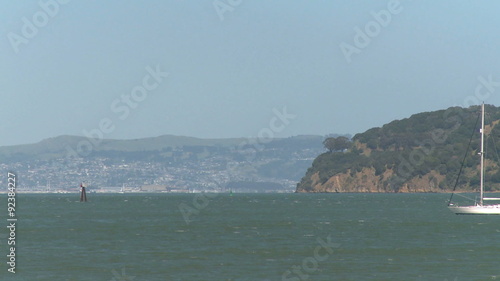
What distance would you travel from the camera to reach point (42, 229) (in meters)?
110

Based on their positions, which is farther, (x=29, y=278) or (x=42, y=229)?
(x=42, y=229)

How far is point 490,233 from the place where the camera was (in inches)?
3804

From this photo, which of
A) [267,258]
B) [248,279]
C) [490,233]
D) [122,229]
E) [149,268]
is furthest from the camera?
[122,229]

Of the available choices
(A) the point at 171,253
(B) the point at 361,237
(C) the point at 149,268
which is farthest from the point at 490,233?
(C) the point at 149,268

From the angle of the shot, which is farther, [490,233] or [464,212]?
[464,212]

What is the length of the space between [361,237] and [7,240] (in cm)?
3397

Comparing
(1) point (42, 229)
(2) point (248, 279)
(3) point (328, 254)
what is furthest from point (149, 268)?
(1) point (42, 229)

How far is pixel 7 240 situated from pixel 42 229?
2420cm

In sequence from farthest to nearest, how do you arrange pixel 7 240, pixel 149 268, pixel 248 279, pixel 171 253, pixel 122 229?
pixel 122 229, pixel 7 240, pixel 171 253, pixel 149 268, pixel 248 279

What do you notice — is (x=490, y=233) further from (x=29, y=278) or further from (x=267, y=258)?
(x=29, y=278)

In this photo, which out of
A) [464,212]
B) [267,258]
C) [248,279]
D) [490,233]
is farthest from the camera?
[464,212]

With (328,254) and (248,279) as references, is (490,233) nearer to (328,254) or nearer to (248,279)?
(328,254)

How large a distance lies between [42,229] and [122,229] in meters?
11.0

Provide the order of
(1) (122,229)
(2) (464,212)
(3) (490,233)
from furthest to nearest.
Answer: (2) (464,212)
(1) (122,229)
(3) (490,233)
